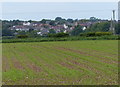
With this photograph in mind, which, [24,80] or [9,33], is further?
[9,33]

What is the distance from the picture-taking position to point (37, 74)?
9727 mm

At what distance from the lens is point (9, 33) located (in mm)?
60406

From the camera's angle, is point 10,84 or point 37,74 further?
point 37,74

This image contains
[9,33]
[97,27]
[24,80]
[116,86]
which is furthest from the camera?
[97,27]

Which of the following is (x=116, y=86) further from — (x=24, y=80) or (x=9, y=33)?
(x=9, y=33)

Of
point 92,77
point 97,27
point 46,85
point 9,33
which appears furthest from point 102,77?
point 97,27

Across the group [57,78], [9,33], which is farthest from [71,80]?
[9,33]

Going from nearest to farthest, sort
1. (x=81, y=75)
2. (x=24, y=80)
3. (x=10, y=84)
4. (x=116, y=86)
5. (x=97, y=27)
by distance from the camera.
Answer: (x=116, y=86)
(x=10, y=84)
(x=24, y=80)
(x=81, y=75)
(x=97, y=27)

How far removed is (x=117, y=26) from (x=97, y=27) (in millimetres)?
8281

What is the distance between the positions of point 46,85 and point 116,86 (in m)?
1.83

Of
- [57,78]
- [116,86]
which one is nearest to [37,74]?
[57,78]

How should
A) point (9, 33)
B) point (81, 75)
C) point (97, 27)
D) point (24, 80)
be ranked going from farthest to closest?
point (97, 27) → point (9, 33) → point (81, 75) → point (24, 80)

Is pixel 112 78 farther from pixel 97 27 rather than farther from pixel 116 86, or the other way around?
pixel 97 27

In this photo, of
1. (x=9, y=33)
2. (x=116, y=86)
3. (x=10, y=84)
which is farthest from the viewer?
(x=9, y=33)
